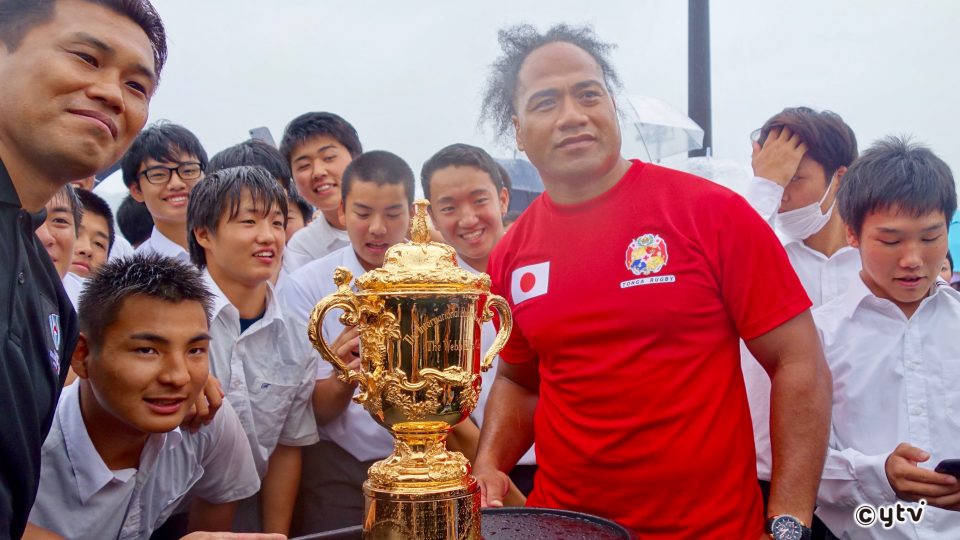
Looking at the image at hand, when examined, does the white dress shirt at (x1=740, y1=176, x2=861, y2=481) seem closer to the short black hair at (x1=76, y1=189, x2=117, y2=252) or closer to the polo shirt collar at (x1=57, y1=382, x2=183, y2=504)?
the polo shirt collar at (x1=57, y1=382, x2=183, y2=504)

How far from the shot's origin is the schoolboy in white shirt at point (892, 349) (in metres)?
2.51

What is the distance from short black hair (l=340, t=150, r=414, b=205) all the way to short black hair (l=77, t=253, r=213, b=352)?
3.83 ft

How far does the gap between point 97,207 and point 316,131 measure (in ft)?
4.15

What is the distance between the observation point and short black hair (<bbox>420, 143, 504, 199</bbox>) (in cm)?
366

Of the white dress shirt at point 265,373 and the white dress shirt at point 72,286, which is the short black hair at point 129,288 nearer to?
the white dress shirt at point 265,373

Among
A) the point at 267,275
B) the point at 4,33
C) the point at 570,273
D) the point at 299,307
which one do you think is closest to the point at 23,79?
the point at 4,33

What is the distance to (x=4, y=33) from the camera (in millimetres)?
1569

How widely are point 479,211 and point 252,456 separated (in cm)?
145

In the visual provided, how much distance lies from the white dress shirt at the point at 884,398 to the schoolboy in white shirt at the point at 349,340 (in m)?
1.68

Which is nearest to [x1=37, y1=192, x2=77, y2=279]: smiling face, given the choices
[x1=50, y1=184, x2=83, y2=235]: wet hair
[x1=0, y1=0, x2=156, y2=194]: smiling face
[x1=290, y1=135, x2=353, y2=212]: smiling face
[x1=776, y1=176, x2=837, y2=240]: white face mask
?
[x1=50, y1=184, x2=83, y2=235]: wet hair

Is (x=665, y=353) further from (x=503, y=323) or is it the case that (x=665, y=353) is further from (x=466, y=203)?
(x=466, y=203)

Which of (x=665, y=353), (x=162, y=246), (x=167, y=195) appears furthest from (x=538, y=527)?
(x=167, y=195)

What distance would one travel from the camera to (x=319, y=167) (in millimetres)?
4586

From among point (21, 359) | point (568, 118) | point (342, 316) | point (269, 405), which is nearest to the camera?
point (21, 359)
